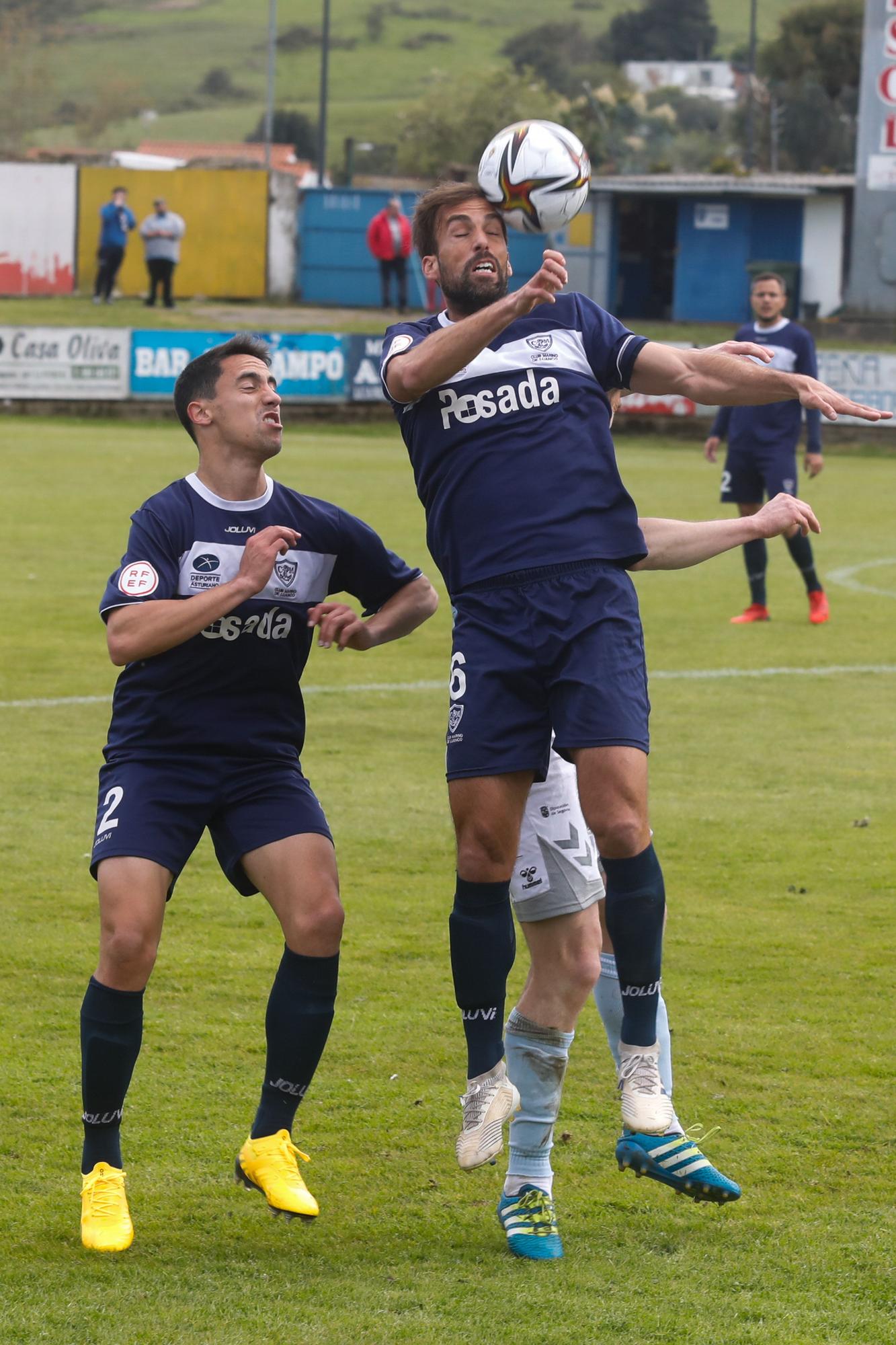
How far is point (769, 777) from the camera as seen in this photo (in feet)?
30.2

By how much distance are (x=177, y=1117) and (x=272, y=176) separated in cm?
3951

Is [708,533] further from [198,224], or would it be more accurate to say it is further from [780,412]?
[198,224]

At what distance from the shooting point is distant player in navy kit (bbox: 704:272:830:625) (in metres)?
13.3

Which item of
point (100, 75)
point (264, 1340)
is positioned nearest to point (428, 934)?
point (264, 1340)

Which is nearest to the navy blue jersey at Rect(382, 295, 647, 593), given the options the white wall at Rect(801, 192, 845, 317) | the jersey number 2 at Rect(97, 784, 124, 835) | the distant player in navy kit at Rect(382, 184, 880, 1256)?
the distant player in navy kit at Rect(382, 184, 880, 1256)

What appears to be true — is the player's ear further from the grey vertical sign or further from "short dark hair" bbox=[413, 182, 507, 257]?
the grey vertical sign

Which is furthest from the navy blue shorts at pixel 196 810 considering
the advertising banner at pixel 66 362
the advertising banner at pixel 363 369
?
the advertising banner at pixel 363 369

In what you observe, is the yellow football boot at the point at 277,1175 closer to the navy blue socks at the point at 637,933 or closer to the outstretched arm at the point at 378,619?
the navy blue socks at the point at 637,933

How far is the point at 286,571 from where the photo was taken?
473 centimetres

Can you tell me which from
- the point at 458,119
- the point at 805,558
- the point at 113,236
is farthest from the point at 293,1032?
the point at 458,119

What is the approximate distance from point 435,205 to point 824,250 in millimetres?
43446

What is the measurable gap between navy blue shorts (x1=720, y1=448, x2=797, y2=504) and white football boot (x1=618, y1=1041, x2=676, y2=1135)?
30.9ft

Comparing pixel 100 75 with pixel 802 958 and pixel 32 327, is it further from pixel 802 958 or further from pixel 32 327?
pixel 802 958

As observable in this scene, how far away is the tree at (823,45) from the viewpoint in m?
78.9
